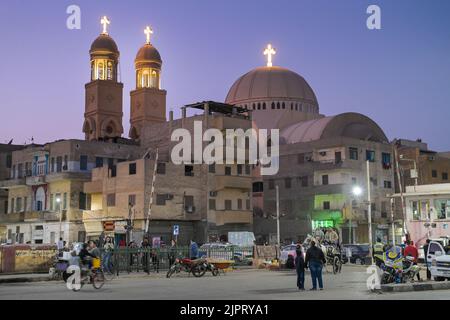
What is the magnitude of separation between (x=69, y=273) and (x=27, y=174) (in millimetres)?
41597

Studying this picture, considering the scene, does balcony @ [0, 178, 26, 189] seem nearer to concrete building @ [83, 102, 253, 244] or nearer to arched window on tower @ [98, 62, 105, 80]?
concrete building @ [83, 102, 253, 244]

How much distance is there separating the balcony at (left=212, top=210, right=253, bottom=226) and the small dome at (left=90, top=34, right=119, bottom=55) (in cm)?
2863

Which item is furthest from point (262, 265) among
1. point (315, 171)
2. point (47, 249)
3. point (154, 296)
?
point (315, 171)

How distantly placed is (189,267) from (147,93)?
55.4m

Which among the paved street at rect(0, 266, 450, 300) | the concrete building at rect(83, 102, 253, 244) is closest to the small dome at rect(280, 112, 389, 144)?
the concrete building at rect(83, 102, 253, 244)

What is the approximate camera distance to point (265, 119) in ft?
268

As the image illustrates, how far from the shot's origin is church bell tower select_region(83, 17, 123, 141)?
76062mm

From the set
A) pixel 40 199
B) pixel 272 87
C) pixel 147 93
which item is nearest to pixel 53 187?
pixel 40 199

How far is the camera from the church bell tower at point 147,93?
263 ft

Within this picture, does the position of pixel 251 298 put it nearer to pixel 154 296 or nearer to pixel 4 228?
pixel 154 296

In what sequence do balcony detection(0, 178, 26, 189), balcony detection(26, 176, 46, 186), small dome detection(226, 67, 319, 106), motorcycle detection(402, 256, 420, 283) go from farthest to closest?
small dome detection(226, 67, 319, 106), balcony detection(0, 178, 26, 189), balcony detection(26, 176, 46, 186), motorcycle detection(402, 256, 420, 283)

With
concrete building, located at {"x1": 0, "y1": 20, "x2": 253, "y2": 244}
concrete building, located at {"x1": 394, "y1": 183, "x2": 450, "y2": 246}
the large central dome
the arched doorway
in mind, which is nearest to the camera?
concrete building, located at {"x1": 394, "y1": 183, "x2": 450, "y2": 246}

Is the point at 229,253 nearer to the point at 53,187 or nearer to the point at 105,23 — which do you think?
the point at 53,187
